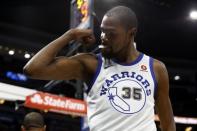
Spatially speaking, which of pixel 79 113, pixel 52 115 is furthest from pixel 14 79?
pixel 79 113

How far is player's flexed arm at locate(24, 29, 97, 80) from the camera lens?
2.25 metres

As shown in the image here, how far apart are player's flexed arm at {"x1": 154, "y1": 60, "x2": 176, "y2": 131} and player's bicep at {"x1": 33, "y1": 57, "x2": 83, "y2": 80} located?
437mm

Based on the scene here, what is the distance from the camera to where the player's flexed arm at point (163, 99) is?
94.4 inches

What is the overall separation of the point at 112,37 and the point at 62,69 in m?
0.31

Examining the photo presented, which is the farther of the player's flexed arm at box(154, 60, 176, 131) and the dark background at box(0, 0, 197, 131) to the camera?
the dark background at box(0, 0, 197, 131)

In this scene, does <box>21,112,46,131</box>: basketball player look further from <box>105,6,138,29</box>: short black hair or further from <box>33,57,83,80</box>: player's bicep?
<box>105,6,138,29</box>: short black hair

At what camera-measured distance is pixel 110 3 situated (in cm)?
1134

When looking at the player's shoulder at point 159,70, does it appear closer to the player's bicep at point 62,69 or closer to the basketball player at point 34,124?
the player's bicep at point 62,69

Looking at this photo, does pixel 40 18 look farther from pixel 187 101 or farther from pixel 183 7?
pixel 187 101

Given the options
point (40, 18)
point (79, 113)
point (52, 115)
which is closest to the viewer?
point (79, 113)

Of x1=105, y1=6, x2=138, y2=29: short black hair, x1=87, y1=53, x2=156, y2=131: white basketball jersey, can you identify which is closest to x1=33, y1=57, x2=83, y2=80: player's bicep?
x1=87, y1=53, x2=156, y2=131: white basketball jersey

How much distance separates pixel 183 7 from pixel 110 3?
7.70 ft

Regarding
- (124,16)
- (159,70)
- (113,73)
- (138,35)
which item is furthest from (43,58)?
(138,35)

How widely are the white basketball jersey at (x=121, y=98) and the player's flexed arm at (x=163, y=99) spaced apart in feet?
0.33
